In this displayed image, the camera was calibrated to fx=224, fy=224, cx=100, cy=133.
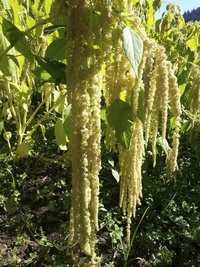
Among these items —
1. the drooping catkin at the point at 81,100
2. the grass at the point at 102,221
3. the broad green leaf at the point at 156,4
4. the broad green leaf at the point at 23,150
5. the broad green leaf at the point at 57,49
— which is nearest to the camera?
the drooping catkin at the point at 81,100

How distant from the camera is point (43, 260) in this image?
1318 mm

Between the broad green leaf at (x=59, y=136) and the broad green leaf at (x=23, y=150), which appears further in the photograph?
the broad green leaf at (x=23, y=150)

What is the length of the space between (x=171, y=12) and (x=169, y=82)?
151 cm

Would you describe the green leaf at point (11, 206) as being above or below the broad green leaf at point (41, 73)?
below

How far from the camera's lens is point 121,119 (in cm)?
63

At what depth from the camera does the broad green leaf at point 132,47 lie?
46cm

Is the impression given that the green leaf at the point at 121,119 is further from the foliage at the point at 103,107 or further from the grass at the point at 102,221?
the grass at the point at 102,221

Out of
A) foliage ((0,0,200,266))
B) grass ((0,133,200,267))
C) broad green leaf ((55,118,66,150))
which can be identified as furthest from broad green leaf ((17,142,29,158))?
broad green leaf ((55,118,66,150))

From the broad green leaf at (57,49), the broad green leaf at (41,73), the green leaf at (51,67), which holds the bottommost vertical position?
the green leaf at (51,67)

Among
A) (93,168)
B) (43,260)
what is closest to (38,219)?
(43,260)

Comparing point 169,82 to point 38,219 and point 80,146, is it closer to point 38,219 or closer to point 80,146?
point 80,146

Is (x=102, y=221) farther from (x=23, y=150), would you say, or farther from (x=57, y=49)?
(x=57, y=49)

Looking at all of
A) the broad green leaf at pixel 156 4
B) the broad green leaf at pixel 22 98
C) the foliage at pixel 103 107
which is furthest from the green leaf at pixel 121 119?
the broad green leaf at pixel 156 4

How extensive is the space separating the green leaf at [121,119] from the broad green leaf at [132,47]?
6.3 inches
